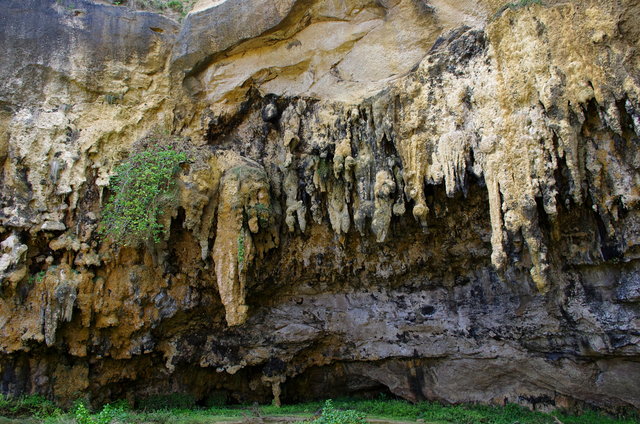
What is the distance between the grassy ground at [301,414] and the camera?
1018cm

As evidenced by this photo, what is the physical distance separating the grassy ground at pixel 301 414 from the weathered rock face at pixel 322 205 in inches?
19.5

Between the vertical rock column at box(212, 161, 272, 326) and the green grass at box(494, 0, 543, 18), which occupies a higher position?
the green grass at box(494, 0, 543, 18)

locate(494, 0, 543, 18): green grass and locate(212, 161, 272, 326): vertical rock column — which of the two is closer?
locate(494, 0, 543, 18): green grass

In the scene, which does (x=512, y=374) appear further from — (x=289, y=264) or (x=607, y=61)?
(x=607, y=61)

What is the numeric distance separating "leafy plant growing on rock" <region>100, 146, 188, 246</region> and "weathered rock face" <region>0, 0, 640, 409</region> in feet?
1.29

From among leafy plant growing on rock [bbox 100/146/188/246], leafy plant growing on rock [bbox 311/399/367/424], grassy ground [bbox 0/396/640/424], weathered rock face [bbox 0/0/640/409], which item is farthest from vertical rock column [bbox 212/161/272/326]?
leafy plant growing on rock [bbox 311/399/367/424]

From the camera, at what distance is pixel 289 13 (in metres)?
10.7

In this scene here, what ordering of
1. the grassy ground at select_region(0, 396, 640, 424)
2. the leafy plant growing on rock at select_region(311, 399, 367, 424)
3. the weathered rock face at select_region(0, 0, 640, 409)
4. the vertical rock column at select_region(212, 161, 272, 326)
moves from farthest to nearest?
1. the vertical rock column at select_region(212, 161, 272, 326)
2. the grassy ground at select_region(0, 396, 640, 424)
3. the leafy plant growing on rock at select_region(311, 399, 367, 424)
4. the weathered rock face at select_region(0, 0, 640, 409)

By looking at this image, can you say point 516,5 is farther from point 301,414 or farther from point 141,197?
point 301,414

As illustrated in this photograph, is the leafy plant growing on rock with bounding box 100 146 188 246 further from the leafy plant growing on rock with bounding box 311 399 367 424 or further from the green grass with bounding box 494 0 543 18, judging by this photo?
the green grass with bounding box 494 0 543 18

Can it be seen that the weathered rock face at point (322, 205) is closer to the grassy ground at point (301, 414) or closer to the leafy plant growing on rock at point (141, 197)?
the leafy plant growing on rock at point (141, 197)

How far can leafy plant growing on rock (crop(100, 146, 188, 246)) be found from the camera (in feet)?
35.6

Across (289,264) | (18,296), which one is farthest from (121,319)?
(289,264)

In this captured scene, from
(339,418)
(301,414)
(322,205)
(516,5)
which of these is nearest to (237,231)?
(322,205)
